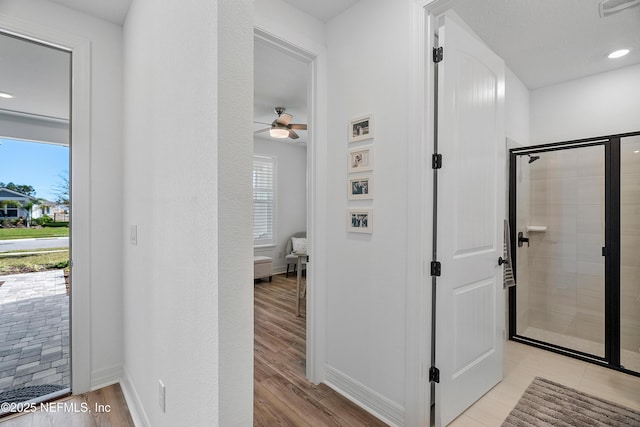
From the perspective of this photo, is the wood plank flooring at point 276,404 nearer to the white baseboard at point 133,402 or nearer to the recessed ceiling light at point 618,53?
the white baseboard at point 133,402

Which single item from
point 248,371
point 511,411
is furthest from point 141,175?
point 511,411

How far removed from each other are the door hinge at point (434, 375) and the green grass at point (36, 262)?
104 inches

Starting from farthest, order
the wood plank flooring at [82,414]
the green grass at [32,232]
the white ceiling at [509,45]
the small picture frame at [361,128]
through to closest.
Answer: the green grass at [32,232]
the white ceiling at [509,45]
the small picture frame at [361,128]
the wood plank flooring at [82,414]

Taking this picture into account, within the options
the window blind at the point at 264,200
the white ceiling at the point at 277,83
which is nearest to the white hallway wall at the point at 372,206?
the white ceiling at the point at 277,83

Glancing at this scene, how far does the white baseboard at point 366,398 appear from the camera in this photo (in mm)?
1768

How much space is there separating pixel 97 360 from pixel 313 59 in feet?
8.87

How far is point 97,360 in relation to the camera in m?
2.15

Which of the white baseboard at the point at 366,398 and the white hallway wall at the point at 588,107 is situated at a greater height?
the white hallway wall at the point at 588,107

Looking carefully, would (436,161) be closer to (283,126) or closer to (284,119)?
(284,119)

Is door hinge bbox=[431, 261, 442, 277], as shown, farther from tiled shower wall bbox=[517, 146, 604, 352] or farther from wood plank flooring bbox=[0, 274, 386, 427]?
tiled shower wall bbox=[517, 146, 604, 352]

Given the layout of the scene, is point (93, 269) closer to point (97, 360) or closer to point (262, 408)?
point (97, 360)

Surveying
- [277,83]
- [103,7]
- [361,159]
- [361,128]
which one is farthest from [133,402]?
[277,83]

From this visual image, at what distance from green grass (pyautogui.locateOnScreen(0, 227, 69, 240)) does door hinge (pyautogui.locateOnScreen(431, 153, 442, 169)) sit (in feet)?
8.53

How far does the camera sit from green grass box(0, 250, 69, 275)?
2.18 meters
